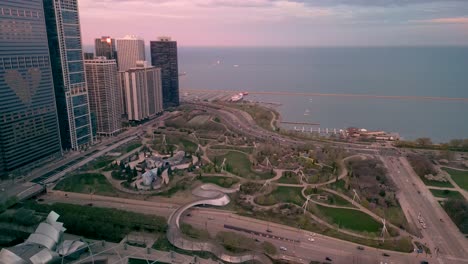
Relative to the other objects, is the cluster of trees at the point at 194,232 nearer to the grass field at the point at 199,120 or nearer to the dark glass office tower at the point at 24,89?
the dark glass office tower at the point at 24,89

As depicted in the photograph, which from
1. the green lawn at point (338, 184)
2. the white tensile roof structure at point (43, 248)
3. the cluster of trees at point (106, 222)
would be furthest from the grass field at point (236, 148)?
the white tensile roof structure at point (43, 248)

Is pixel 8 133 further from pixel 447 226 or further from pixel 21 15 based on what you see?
pixel 447 226

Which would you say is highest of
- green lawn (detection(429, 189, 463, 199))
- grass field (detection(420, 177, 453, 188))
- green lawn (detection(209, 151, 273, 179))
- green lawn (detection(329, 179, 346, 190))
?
green lawn (detection(209, 151, 273, 179))

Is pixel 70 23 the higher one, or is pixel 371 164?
pixel 70 23

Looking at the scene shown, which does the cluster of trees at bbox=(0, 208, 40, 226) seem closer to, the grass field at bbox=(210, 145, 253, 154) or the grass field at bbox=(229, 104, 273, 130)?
the grass field at bbox=(210, 145, 253, 154)

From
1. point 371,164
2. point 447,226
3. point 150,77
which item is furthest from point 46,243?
point 150,77

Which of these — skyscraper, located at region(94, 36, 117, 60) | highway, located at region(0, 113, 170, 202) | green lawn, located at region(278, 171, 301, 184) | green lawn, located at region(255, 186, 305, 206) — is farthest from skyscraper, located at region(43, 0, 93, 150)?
green lawn, located at region(278, 171, 301, 184)
